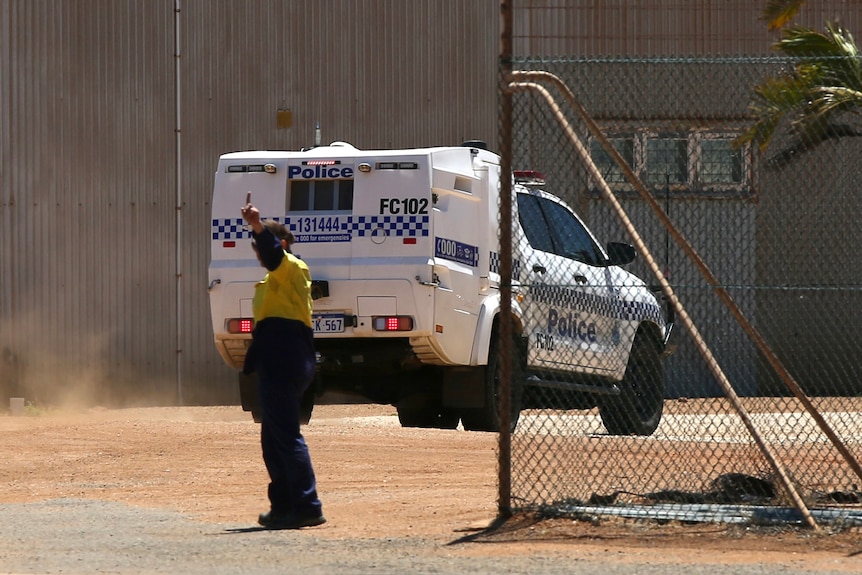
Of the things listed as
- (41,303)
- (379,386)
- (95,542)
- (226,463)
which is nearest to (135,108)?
(41,303)

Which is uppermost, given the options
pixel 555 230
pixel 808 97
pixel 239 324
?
pixel 808 97

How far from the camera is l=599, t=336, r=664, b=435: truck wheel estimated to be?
14.5m

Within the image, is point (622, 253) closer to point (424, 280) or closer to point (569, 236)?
point (569, 236)

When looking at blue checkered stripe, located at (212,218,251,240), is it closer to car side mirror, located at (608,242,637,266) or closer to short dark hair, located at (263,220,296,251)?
car side mirror, located at (608,242,637,266)

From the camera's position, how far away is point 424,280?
13.0m

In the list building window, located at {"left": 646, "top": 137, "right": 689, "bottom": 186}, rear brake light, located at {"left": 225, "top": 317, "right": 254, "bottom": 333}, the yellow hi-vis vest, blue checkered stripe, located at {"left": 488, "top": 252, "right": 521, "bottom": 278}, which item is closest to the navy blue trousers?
the yellow hi-vis vest

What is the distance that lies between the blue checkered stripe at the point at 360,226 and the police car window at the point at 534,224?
116cm

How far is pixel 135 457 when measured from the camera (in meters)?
12.6

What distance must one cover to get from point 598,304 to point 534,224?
994 millimetres

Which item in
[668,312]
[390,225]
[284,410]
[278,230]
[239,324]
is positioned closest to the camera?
[284,410]

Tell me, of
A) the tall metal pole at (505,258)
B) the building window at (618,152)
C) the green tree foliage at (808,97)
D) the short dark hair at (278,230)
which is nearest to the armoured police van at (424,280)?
the building window at (618,152)

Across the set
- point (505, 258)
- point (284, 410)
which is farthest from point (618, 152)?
point (284, 410)

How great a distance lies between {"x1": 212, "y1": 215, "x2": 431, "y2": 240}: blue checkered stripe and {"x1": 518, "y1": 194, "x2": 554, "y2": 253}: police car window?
1.16 meters

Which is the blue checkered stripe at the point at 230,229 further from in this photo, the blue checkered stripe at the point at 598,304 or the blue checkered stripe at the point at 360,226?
the blue checkered stripe at the point at 598,304
